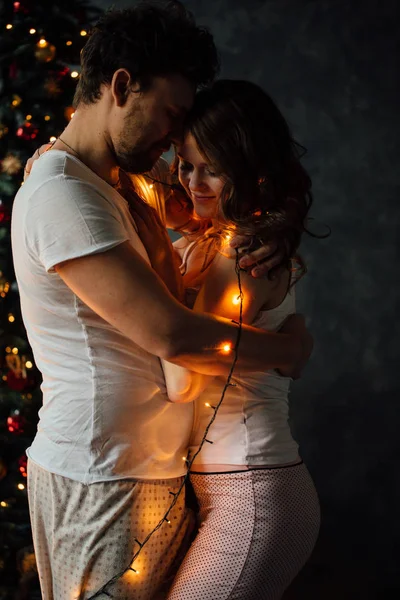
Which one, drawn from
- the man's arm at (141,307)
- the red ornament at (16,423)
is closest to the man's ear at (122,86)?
Answer: the man's arm at (141,307)

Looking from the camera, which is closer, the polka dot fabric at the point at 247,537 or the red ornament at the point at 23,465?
the polka dot fabric at the point at 247,537

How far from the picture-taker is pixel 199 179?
1715 millimetres

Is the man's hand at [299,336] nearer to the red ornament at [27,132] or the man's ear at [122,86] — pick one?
the man's ear at [122,86]

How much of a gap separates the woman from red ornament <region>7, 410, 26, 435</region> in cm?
152

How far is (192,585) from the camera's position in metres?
1.59

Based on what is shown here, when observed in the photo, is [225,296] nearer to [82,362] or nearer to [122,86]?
[82,362]

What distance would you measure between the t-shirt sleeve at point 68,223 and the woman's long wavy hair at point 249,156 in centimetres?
33

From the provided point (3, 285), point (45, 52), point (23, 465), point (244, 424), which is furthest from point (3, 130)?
point (244, 424)

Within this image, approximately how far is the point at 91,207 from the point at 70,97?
5.88 ft

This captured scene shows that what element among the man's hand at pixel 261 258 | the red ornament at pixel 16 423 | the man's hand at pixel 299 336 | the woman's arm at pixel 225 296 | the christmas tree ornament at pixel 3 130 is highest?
the man's hand at pixel 261 258

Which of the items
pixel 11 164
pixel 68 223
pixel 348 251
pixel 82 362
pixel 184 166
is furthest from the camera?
pixel 348 251

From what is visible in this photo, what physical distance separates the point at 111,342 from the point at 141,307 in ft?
0.52

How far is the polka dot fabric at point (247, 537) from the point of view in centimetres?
160

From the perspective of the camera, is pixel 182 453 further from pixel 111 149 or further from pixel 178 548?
pixel 111 149
